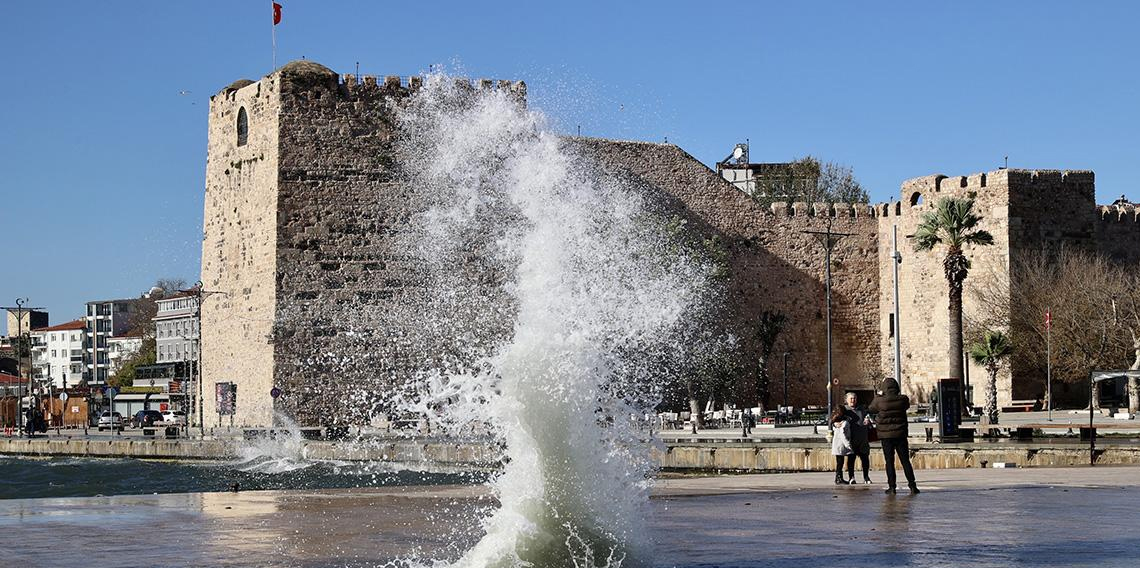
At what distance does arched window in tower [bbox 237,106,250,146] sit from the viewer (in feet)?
118

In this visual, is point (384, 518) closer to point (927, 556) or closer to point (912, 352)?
point (927, 556)

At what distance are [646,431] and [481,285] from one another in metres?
26.2

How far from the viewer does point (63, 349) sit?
128 metres

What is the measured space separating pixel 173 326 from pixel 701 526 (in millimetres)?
74386

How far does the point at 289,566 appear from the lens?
28.0 ft

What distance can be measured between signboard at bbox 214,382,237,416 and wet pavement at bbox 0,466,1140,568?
2185 centimetres

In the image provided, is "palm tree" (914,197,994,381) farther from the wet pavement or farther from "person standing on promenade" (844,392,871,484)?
the wet pavement

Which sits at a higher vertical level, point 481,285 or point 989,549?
point 481,285

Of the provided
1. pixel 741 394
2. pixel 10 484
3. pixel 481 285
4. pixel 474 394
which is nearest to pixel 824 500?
pixel 474 394

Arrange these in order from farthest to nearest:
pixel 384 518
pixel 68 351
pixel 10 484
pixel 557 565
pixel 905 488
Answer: pixel 68 351
pixel 10 484
pixel 905 488
pixel 384 518
pixel 557 565

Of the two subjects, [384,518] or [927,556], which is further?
[384,518]

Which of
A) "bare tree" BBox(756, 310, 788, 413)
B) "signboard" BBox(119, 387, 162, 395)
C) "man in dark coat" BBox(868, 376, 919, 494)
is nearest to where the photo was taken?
"man in dark coat" BBox(868, 376, 919, 494)

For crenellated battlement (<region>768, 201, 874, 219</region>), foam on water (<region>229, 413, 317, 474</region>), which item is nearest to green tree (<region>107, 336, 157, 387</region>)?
crenellated battlement (<region>768, 201, 874, 219</region>)

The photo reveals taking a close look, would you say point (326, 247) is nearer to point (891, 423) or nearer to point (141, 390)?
point (891, 423)
